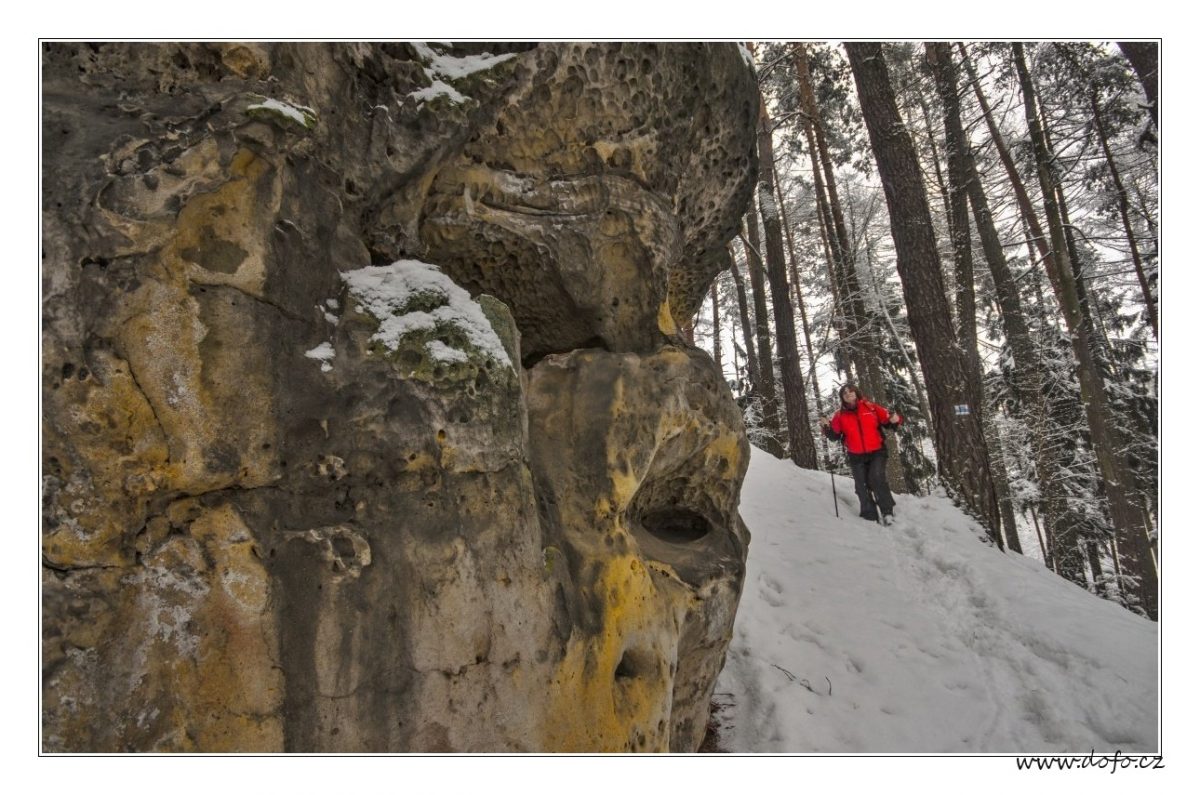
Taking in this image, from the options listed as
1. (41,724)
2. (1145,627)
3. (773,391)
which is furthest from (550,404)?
(773,391)

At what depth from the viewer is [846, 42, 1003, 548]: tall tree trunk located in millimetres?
6559

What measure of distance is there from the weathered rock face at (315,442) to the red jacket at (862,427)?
13.2 feet

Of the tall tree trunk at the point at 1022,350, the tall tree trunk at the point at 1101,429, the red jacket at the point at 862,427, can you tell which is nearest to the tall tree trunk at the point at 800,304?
the tall tree trunk at the point at 1022,350

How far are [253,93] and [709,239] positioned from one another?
3491 mm

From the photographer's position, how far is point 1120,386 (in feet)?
37.7

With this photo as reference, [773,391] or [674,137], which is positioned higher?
[674,137]

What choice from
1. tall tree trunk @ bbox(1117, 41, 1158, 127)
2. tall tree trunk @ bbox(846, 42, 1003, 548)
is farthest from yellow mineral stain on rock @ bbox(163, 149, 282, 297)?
tall tree trunk @ bbox(1117, 41, 1158, 127)

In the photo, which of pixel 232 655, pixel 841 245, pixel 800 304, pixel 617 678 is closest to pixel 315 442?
pixel 232 655

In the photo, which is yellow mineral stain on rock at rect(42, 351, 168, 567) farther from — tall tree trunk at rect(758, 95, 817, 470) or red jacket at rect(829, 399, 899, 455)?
tall tree trunk at rect(758, 95, 817, 470)

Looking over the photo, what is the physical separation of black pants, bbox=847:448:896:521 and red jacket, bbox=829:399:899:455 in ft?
0.31

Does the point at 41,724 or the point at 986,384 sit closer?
the point at 41,724

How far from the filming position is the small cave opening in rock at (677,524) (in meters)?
4.02

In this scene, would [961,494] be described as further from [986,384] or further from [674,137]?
[986,384]

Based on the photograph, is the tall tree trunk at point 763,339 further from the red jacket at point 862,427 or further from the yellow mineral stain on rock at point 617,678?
the yellow mineral stain on rock at point 617,678
